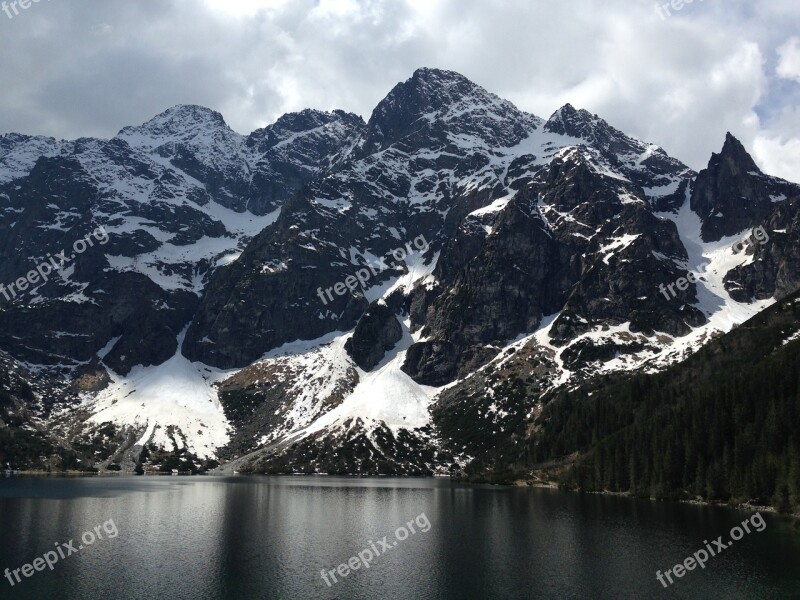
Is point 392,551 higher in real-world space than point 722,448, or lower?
lower

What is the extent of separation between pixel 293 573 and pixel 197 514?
56.7m

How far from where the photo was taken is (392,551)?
3369 inches

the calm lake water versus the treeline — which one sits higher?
the treeline

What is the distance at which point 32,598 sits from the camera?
198 ft

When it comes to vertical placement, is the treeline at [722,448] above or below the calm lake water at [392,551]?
above

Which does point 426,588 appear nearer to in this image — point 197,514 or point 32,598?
point 32,598

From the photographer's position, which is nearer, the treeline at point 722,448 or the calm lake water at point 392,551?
the calm lake water at point 392,551

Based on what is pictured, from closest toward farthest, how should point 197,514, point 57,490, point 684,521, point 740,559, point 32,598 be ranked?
point 32,598 < point 740,559 < point 684,521 < point 197,514 < point 57,490

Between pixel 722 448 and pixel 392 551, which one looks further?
pixel 722 448

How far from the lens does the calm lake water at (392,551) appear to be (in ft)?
213

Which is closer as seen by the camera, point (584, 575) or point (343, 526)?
point (584, 575)

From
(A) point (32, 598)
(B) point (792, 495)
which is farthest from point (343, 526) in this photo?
(B) point (792, 495)

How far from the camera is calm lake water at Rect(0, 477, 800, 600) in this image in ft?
213

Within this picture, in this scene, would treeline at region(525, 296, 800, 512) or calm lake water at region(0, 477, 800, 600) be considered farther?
treeline at region(525, 296, 800, 512)
